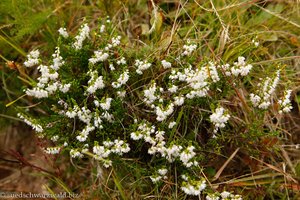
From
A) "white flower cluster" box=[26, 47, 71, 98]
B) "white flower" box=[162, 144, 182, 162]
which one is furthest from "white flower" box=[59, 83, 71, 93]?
"white flower" box=[162, 144, 182, 162]

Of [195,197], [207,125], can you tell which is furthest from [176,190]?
[207,125]

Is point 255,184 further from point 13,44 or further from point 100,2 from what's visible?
point 13,44

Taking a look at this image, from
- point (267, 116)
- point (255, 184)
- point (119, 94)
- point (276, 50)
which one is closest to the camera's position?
point (119, 94)

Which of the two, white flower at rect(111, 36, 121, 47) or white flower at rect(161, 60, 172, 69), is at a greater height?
white flower at rect(111, 36, 121, 47)

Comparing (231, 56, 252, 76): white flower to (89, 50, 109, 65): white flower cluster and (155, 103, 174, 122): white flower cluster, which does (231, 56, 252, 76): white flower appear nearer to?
(155, 103, 174, 122): white flower cluster

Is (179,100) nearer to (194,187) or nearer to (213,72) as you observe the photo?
(213,72)

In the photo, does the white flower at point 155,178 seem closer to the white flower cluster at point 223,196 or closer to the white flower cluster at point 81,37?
the white flower cluster at point 223,196

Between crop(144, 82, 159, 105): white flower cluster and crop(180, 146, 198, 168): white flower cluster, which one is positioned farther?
crop(144, 82, 159, 105): white flower cluster
